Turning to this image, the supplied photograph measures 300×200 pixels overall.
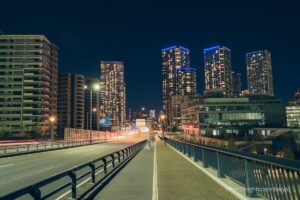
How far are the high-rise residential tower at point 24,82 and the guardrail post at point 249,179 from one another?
13092 cm

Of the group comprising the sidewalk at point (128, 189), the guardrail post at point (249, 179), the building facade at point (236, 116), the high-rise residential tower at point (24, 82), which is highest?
the high-rise residential tower at point (24, 82)

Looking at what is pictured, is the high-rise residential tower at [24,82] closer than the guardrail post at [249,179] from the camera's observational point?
No

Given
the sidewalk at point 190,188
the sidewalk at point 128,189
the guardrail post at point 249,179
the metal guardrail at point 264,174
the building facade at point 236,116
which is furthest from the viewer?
the building facade at point 236,116

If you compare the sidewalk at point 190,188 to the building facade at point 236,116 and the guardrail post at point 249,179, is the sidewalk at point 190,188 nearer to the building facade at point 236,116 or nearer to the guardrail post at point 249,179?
the guardrail post at point 249,179

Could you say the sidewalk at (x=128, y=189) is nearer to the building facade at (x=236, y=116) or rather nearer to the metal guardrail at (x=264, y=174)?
the metal guardrail at (x=264, y=174)

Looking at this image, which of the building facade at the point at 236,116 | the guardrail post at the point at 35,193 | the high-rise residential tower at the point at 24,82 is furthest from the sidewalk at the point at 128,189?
the high-rise residential tower at the point at 24,82

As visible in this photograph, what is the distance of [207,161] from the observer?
16.5 metres

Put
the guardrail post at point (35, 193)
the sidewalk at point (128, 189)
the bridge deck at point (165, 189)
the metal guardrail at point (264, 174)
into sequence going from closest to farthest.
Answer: the guardrail post at point (35, 193)
the metal guardrail at point (264, 174)
the bridge deck at point (165, 189)
the sidewalk at point (128, 189)

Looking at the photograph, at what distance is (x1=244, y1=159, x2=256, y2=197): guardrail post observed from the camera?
29.1 ft

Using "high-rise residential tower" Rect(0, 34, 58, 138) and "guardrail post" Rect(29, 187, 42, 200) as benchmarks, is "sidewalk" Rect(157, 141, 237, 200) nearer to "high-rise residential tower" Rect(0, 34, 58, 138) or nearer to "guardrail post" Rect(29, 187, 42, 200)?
"guardrail post" Rect(29, 187, 42, 200)

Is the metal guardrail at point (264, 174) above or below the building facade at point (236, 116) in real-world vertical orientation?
below

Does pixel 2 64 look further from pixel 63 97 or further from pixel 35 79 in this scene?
pixel 63 97

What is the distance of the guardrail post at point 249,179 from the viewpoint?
8.86m

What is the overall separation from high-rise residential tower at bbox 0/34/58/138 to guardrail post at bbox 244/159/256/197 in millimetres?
130922
